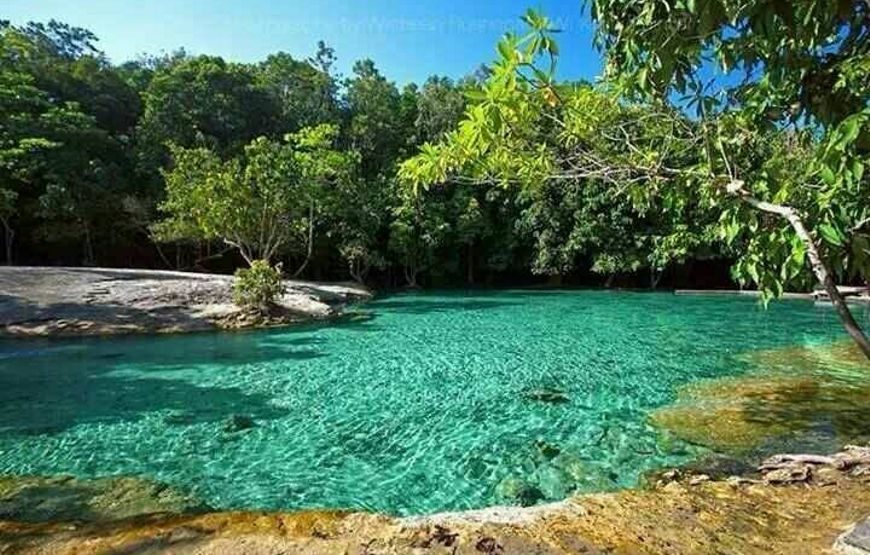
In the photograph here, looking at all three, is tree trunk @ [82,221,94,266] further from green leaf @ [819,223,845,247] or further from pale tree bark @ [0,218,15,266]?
green leaf @ [819,223,845,247]

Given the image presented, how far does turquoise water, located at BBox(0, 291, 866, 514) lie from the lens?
16.6 ft

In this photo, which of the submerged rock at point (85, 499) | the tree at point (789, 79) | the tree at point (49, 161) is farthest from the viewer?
the tree at point (49, 161)

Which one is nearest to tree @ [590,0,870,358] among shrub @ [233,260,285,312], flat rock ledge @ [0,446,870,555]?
flat rock ledge @ [0,446,870,555]

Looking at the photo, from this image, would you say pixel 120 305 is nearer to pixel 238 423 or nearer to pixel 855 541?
pixel 238 423

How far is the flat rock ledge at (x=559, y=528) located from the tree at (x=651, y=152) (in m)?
1.26

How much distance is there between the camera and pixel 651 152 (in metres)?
4.47

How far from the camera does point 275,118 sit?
30.9 m

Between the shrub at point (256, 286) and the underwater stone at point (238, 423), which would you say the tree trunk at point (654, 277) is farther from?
the underwater stone at point (238, 423)

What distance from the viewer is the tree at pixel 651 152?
277 centimetres

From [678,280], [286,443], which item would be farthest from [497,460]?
[678,280]

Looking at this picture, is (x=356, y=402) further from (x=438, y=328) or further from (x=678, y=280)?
(x=678, y=280)

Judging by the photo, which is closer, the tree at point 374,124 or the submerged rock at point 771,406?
the submerged rock at point 771,406

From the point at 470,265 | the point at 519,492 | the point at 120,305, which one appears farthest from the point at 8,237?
the point at 519,492

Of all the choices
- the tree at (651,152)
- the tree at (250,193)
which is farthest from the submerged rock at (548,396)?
the tree at (250,193)
